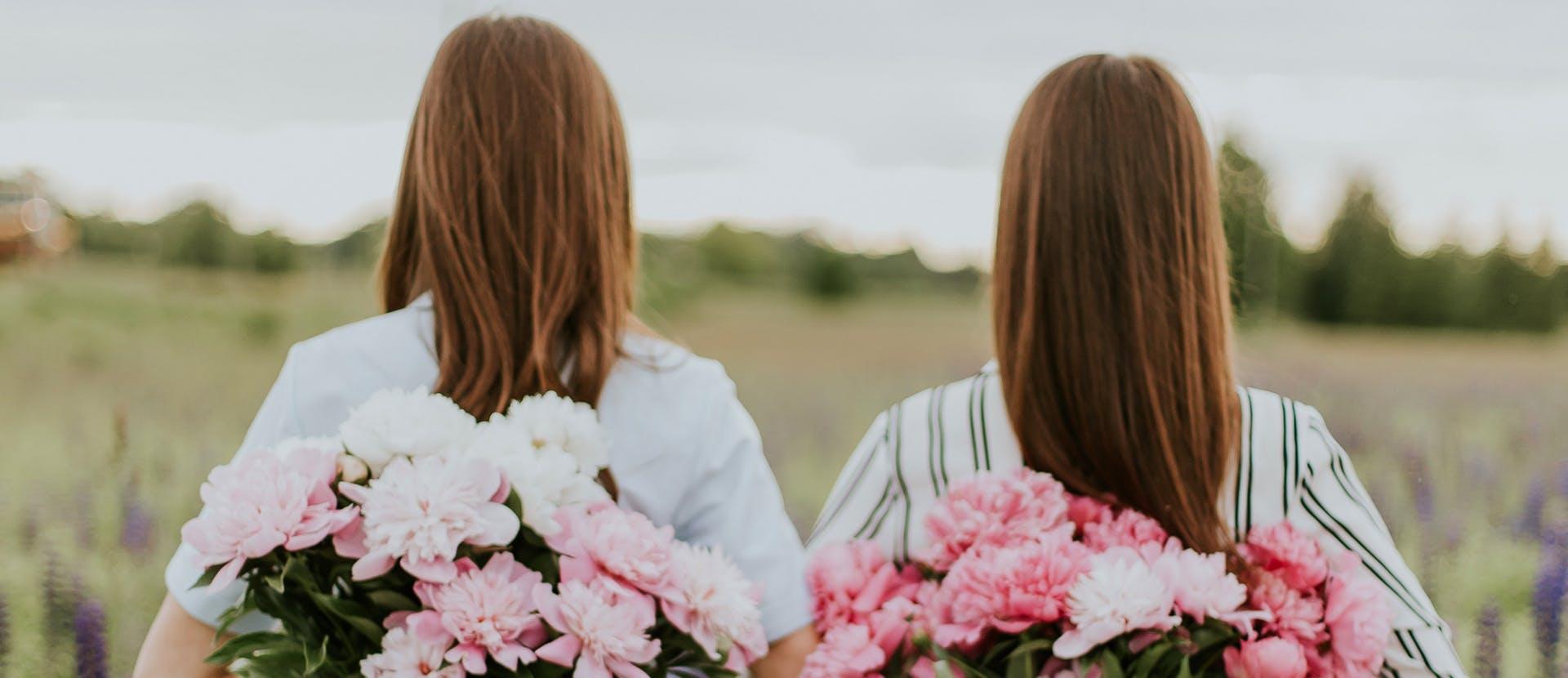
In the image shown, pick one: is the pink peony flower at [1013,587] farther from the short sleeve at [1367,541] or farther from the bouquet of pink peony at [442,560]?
the short sleeve at [1367,541]

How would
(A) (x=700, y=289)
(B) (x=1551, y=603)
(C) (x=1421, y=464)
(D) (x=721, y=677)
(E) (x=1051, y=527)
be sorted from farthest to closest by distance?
(A) (x=700, y=289)
(C) (x=1421, y=464)
(B) (x=1551, y=603)
(E) (x=1051, y=527)
(D) (x=721, y=677)

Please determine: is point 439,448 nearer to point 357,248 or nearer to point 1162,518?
point 1162,518

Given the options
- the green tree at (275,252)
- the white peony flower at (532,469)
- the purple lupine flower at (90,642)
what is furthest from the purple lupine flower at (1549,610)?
the green tree at (275,252)

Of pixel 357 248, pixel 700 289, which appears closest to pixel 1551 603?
pixel 357 248

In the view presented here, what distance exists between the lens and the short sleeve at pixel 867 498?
2.40m

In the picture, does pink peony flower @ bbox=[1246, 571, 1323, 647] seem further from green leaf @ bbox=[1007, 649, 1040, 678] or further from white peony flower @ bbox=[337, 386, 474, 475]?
white peony flower @ bbox=[337, 386, 474, 475]

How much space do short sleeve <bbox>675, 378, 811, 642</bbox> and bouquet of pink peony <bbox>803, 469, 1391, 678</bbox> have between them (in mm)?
62

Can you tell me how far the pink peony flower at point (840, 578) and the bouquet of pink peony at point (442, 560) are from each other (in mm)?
475

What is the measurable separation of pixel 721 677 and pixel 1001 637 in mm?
442

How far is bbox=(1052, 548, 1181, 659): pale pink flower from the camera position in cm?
181


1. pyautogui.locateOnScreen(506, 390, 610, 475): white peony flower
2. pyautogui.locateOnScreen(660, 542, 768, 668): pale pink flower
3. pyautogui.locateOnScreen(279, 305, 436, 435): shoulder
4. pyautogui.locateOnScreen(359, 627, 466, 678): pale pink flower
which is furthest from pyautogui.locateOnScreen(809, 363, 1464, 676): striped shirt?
pyautogui.locateOnScreen(359, 627, 466, 678): pale pink flower

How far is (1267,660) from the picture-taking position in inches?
74.3

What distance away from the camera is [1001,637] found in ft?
6.40

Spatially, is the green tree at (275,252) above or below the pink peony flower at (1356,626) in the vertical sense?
below
